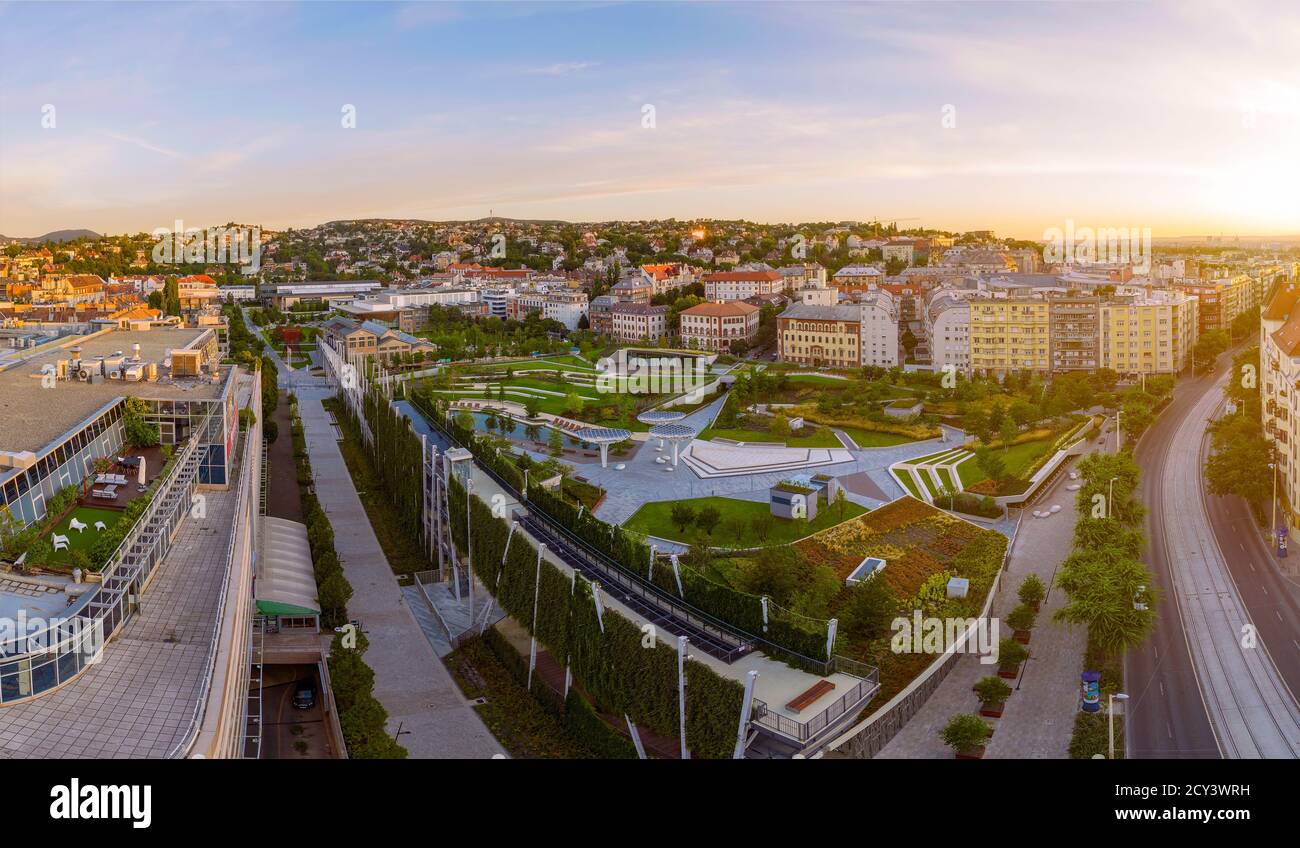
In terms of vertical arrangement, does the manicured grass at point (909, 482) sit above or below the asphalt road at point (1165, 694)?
above

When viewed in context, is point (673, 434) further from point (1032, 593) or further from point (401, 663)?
point (401, 663)

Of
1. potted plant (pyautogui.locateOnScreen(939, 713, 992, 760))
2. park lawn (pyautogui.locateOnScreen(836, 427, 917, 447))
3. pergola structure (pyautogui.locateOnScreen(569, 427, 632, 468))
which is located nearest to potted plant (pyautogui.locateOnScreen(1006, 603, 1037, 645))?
potted plant (pyautogui.locateOnScreen(939, 713, 992, 760))

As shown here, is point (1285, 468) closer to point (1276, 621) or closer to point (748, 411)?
point (1276, 621)

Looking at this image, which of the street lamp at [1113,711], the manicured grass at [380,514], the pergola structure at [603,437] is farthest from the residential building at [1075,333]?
the street lamp at [1113,711]

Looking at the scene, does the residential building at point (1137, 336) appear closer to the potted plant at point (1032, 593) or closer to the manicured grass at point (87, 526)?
the potted plant at point (1032, 593)

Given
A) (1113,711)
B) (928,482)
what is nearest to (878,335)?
(928,482)

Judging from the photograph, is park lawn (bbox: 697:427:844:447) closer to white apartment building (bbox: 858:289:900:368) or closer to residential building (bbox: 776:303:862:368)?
white apartment building (bbox: 858:289:900:368)
